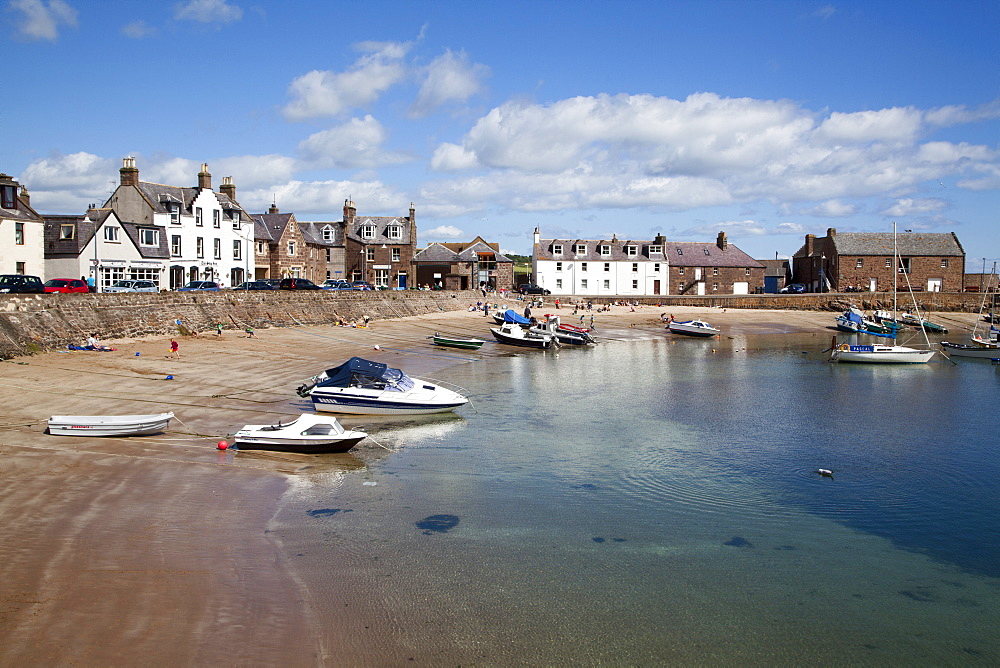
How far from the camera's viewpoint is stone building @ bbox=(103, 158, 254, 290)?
61.1m

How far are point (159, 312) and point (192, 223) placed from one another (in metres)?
27.5

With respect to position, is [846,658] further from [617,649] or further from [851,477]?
[851,477]

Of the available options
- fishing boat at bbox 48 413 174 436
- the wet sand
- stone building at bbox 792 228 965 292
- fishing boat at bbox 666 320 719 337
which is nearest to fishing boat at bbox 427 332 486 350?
the wet sand

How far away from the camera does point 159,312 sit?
39.7 metres

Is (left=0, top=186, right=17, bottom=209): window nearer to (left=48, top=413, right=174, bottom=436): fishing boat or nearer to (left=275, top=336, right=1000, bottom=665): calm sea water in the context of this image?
(left=48, top=413, right=174, bottom=436): fishing boat

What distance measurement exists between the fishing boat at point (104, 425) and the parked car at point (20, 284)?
2507cm

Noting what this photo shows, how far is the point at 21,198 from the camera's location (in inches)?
1980

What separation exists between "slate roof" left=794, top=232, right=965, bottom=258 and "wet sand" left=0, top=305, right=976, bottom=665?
79.1m

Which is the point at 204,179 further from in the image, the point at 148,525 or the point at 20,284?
the point at 148,525

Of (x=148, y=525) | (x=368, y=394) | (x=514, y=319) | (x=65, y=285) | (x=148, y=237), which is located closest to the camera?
(x=148, y=525)

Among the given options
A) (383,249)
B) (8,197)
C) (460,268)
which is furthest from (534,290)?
(8,197)

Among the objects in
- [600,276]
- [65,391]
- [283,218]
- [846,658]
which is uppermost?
[283,218]

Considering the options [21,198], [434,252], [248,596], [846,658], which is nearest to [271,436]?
[248,596]

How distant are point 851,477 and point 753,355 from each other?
31158 mm
